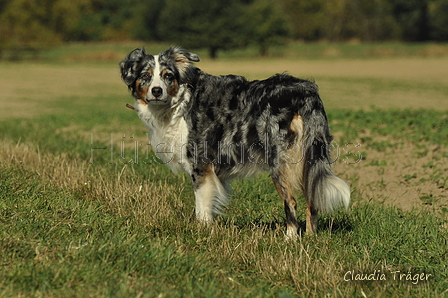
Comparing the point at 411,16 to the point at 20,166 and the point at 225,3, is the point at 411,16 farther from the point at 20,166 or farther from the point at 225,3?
the point at 20,166

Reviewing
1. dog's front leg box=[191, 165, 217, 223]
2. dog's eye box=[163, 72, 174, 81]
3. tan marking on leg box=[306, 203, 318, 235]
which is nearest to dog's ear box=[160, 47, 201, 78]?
dog's eye box=[163, 72, 174, 81]

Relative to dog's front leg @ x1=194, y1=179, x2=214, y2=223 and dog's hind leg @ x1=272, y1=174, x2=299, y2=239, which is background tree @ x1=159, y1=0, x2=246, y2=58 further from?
dog's hind leg @ x1=272, y1=174, x2=299, y2=239

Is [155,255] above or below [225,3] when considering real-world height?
below

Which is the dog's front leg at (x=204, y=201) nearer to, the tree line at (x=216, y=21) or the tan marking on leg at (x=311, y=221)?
the tan marking on leg at (x=311, y=221)

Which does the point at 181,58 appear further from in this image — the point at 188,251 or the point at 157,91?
the point at 188,251

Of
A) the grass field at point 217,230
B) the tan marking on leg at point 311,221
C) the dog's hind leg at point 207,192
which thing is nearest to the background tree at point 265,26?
the grass field at point 217,230

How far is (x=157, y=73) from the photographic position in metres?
6.26

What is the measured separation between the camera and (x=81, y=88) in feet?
101

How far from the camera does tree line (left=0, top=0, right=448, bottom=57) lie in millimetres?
64500

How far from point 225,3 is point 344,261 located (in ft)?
216

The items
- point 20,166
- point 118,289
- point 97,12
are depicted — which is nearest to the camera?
point 118,289

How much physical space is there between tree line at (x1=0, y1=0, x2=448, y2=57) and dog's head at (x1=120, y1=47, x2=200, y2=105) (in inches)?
2086

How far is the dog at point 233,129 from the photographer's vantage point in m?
5.82

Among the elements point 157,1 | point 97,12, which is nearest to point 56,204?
point 157,1
